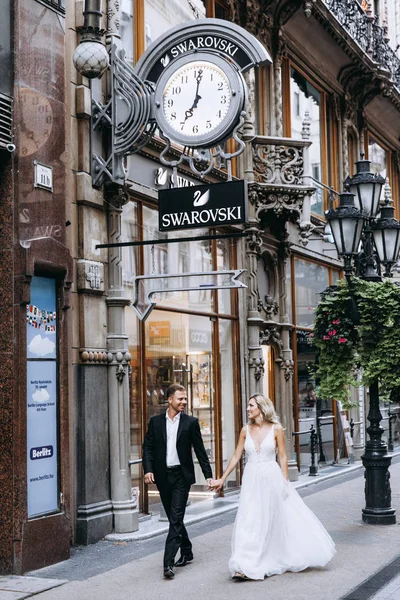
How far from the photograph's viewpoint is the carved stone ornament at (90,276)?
11.5m

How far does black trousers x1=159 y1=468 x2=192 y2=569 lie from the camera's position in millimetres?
9180

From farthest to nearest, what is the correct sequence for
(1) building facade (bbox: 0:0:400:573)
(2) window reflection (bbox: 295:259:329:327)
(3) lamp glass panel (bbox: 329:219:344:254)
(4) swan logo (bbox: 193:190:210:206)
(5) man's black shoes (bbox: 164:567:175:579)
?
(2) window reflection (bbox: 295:259:329:327), (3) lamp glass panel (bbox: 329:219:344:254), (4) swan logo (bbox: 193:190:210:206), (1) building facade (bbox: 0:0:400:573), (5) man's black shoes (bbox: 164:567:175:579)

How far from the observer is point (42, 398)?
10.1m

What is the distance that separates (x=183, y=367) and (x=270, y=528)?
5.33m

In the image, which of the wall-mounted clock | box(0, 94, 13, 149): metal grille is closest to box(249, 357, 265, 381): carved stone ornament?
the wall-mounted clock

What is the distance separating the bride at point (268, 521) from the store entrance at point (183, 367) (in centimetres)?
369

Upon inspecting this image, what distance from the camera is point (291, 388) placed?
1850 centimetres

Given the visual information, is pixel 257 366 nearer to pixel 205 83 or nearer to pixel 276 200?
pixel 276 200

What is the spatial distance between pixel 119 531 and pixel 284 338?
299 inches

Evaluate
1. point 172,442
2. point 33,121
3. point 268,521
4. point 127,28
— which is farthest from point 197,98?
point 268,521

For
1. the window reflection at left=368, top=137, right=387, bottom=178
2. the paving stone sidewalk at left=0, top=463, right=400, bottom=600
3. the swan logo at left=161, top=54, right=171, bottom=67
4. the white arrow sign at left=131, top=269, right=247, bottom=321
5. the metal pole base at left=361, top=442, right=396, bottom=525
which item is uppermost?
the window reflection at left=368, top=137, right=387, bottom=178

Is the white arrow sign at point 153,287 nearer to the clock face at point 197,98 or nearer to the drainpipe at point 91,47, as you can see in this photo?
the clock face at point 197,98

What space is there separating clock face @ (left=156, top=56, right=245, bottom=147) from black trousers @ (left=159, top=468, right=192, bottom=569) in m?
4.13

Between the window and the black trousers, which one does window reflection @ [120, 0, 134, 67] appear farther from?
the window
